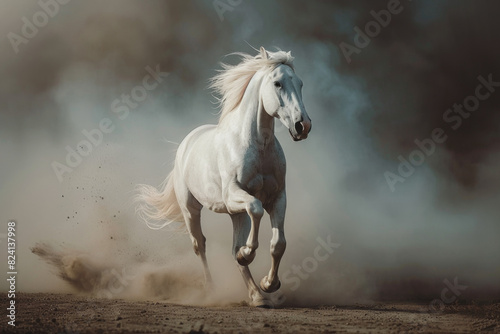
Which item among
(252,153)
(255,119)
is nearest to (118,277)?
(252,153)

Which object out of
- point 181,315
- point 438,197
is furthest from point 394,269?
point 181,315

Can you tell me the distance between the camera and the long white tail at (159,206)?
10336mm

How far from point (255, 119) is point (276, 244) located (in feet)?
5.06

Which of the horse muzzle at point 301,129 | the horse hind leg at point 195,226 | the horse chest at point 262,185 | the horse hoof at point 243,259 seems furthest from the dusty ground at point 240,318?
the horse muzzle at point 301,129

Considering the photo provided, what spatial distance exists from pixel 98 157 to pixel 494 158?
7.21 metres

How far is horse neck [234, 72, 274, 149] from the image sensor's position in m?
7.85

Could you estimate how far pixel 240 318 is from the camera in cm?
676

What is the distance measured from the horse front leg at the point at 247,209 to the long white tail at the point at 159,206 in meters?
2.62

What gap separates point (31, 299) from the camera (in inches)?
342

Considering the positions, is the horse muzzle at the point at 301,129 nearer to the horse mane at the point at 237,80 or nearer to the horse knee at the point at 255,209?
the horse knee at the point at 255,209

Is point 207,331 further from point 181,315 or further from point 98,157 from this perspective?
point 98,157

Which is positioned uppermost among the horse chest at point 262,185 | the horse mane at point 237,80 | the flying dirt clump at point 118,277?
the horse mane at point 237,80

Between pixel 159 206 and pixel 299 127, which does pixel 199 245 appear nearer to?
pixel 159 206

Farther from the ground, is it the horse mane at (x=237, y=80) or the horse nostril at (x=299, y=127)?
the horse mane at (x=237, y=80)
